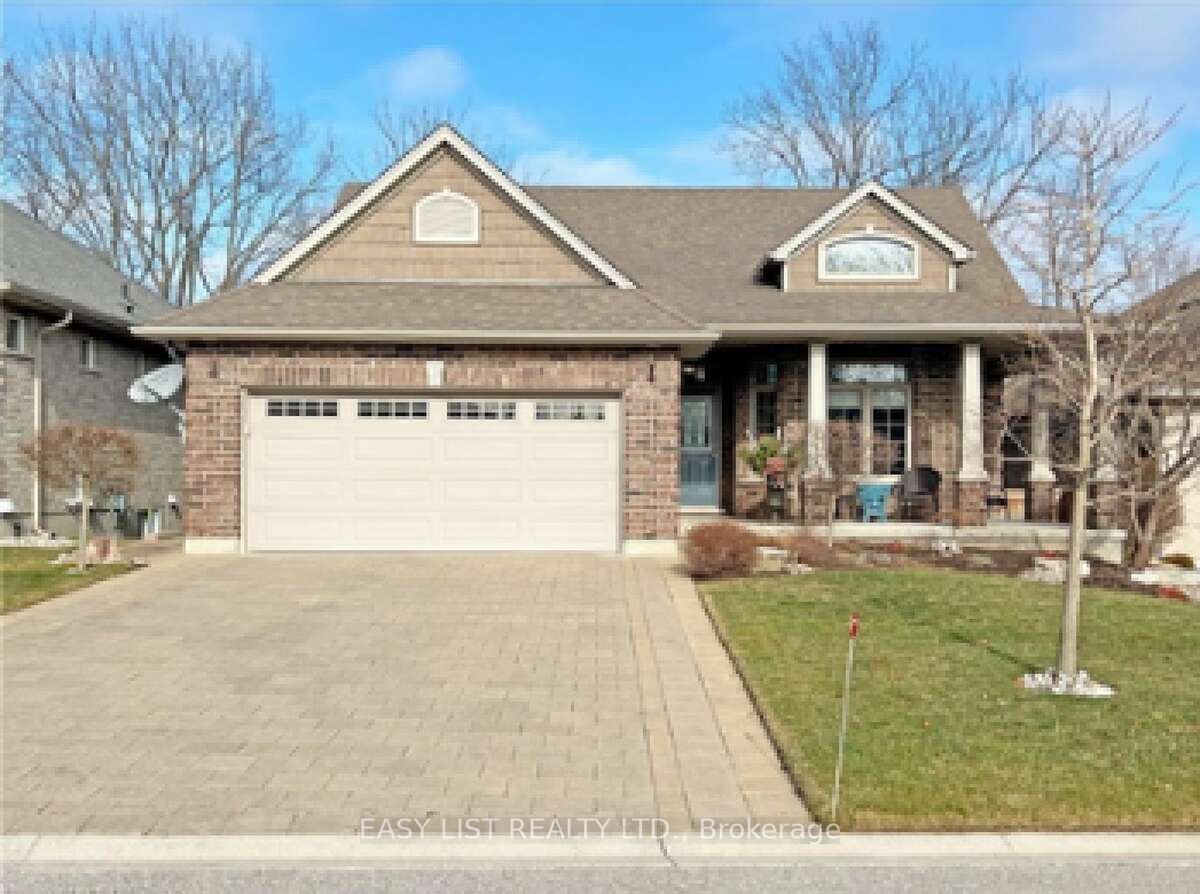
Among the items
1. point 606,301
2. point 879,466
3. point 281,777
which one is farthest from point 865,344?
point 281,777

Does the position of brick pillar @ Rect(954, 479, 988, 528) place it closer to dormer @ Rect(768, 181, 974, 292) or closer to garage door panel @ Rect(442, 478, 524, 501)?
dormer @ Rect(768, 181, 974, 292)

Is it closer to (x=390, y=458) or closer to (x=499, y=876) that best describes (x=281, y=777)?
(x=499, y=876)

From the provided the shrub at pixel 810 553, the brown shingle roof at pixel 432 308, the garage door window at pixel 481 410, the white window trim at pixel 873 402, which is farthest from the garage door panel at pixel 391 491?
the white window trim at pixel 873 402

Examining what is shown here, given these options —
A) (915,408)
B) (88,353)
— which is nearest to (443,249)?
(88,353)

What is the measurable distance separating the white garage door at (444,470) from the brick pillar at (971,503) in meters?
5.77

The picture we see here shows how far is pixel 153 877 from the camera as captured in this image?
4422 mm

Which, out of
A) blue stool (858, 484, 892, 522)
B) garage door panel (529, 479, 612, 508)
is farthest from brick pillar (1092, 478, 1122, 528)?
garage door panel (529, 479, 612, 508)

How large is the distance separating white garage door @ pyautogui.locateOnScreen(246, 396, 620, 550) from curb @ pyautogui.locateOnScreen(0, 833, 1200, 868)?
8.98m

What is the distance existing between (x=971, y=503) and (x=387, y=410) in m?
9.13

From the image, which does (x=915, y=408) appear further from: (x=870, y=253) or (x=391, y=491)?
(x=391, y=491)

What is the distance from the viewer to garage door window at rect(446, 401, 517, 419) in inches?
542

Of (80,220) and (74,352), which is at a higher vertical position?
(80,220)

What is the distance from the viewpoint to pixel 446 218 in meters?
14.7

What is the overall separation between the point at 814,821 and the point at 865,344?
13.0 meters
